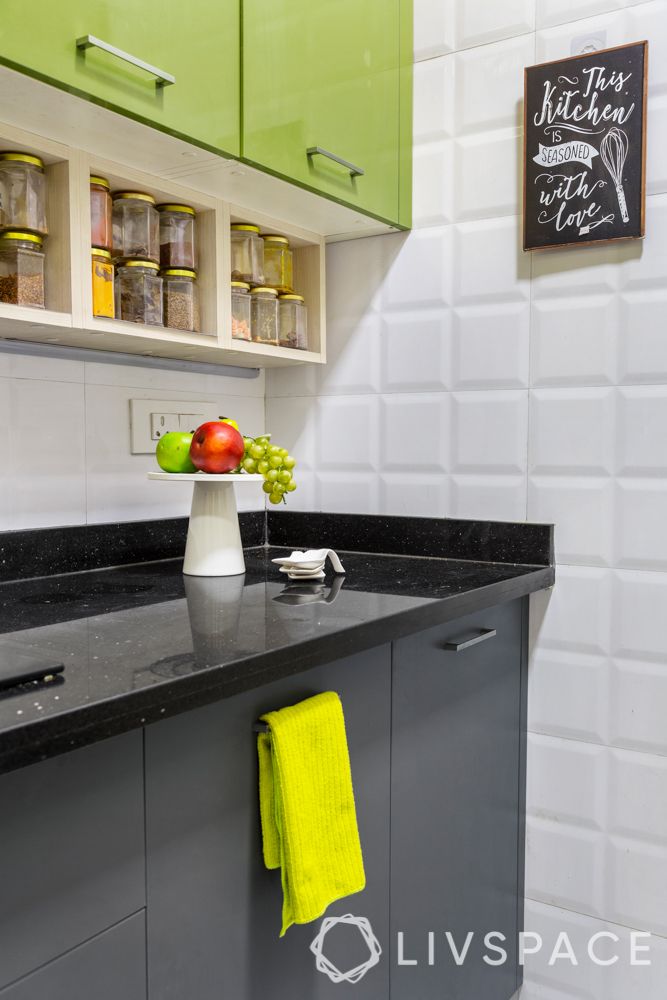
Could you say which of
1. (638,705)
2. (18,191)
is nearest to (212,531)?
(18,191)

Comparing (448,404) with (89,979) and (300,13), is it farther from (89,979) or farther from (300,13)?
(89,979)

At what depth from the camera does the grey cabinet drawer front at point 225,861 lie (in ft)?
3.05

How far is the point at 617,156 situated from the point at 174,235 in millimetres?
820

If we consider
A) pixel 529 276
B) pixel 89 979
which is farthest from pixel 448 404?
pixel 89 979

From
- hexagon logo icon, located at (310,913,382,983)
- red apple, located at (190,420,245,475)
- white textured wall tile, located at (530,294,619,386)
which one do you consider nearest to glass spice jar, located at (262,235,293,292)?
red apple, located at (190,420,245,475)

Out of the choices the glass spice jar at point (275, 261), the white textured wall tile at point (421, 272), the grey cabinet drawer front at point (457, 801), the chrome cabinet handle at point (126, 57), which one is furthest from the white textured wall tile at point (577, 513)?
the chrome cabinet handle at point (126, 57)

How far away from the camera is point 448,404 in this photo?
5.86 feet

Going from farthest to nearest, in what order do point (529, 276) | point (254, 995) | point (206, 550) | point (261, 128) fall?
point (529, 276) < point (206, 550) < point (261, 128) < point (254, 995)

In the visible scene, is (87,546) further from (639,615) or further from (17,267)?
(639,615)

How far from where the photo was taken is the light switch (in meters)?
1.74

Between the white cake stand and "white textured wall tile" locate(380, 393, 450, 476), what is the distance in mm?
417

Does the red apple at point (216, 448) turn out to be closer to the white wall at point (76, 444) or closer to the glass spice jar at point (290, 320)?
the white wall at point (76, 444)

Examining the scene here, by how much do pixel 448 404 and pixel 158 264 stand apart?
0.66 meters

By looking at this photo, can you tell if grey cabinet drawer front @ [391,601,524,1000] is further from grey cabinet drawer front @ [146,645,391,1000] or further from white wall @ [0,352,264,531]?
white wall @ [0,352,264,531]
